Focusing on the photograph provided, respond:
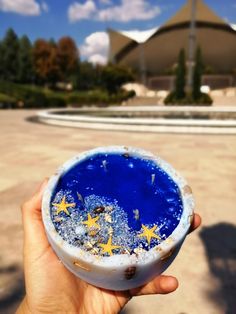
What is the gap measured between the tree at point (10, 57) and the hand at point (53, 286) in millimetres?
61225

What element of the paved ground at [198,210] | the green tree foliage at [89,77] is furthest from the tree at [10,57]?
the paved ground at [198,210]

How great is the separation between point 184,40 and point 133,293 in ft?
201

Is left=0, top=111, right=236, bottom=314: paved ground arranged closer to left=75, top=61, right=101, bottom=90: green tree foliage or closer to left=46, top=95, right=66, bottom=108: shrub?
left=46, top=95, right=66, bottom=108: shrub

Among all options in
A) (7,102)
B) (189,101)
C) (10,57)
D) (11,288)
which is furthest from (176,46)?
(11,288)

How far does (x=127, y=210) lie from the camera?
154 cm

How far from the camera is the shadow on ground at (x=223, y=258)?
291cm

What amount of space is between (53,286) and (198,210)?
3.73 meters

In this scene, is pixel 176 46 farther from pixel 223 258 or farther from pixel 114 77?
pixel 223 258

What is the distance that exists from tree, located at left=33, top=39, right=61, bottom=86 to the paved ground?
156 feet

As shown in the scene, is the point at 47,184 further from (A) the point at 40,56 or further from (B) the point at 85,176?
(A) the point at 40,56

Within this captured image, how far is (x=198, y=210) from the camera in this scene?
15.9ft

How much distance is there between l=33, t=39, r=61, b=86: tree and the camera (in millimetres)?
55125

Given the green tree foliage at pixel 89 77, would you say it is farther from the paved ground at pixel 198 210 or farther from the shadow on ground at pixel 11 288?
the shadow on ground at pixel 11 288

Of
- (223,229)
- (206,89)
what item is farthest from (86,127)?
(206,89)
